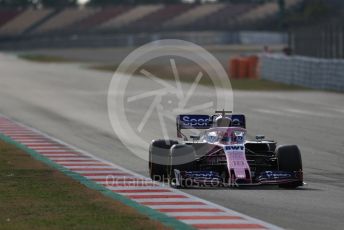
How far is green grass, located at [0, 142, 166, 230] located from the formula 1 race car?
131 centimetres

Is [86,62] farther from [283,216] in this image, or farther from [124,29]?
[283,216]

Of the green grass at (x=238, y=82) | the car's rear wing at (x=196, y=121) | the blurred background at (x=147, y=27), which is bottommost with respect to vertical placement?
the car's rear wing at (x=196, y=121)

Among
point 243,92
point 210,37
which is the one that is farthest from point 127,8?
point 243,92

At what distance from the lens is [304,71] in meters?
43.8

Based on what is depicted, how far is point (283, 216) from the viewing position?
11.3 metres

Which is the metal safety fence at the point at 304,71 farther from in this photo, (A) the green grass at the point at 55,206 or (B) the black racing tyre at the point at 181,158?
(A) the green grass at the point at 55,206

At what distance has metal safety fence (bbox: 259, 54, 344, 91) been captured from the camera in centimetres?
3991

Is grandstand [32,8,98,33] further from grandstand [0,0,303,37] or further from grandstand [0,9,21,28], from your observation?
grandstand [0,9,21,28]

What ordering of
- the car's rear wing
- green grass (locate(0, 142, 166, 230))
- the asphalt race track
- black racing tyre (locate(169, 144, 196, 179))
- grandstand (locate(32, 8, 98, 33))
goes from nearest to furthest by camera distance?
green grass (locate(0, 142, 166, 230)), the asphalt race track, black racing tyre (locate(169, 144, 196, 179)), the car's rear wing, grandstand (locate(32, 8, 98, 33))

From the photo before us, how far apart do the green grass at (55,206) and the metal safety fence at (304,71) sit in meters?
25.7

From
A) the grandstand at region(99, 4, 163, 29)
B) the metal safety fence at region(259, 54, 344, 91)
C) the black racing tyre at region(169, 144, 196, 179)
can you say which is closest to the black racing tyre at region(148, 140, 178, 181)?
the black racing tyre at region(169, 144, 196, 179)

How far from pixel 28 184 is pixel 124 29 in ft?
324

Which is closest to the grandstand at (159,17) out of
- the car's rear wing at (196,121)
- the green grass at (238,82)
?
the green grass at (238,82)

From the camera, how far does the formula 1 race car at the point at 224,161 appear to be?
1363 cm
